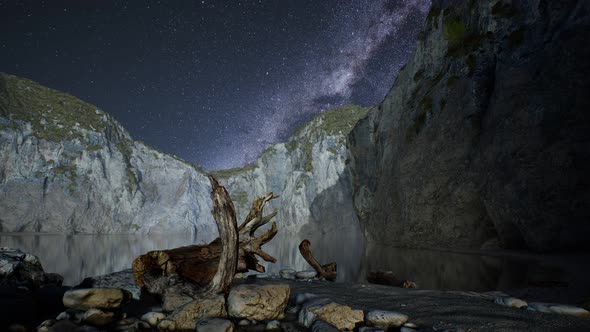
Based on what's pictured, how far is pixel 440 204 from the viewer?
22906mm

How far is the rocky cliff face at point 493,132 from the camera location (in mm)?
13602

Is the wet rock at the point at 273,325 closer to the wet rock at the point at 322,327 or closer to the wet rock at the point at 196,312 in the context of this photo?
the wet rock at the point at 322,327

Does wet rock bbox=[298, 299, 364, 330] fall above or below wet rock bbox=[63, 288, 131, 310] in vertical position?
below

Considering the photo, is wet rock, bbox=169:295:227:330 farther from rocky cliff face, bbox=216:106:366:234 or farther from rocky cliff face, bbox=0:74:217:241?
rocky cliff face, bbox=216:106:366:234

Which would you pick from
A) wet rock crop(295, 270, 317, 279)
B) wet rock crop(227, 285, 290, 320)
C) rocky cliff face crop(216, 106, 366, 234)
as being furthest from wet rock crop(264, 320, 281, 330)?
rocky cliff face crop(216, 106, 366, 234)

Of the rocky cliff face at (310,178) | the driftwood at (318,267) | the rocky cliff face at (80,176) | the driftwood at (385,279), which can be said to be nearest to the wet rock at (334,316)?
the driftwood at (385,279)

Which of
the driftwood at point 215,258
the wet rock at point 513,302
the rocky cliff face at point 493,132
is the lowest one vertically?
the wet rock at point 513,302

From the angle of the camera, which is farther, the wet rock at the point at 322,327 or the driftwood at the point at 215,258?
the driftwood at the point at 215,258

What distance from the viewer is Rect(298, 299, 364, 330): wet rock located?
4.79 m

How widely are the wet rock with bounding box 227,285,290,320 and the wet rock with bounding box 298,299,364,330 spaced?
19.6 inches

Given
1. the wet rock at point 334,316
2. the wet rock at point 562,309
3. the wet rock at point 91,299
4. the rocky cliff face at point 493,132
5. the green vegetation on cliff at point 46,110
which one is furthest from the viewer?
the green vegetation on cliff at point 46,110

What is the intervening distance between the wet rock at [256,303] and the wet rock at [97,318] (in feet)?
6.88

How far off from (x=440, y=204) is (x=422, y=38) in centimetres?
1804

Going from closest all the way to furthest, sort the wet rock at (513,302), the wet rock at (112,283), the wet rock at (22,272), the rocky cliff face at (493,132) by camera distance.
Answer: the wet rock at (513,302)
the wet rock at (112,283)
the wet rock at (22,272)
the rocky cliff face at (493,132)
